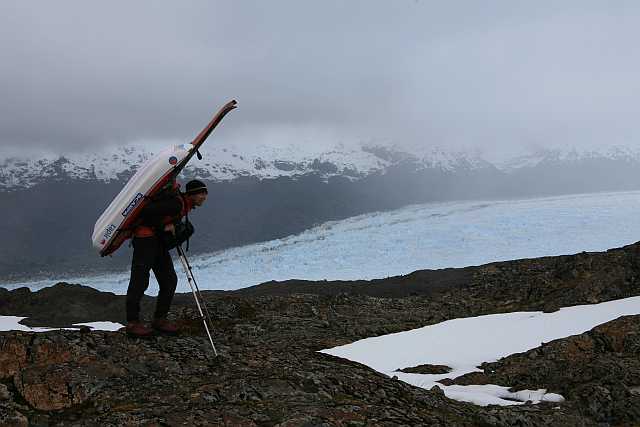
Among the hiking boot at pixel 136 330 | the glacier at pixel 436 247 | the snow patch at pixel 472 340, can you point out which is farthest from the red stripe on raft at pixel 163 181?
the glacier at pixel 436 247

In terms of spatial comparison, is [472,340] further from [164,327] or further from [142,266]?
[142,266]

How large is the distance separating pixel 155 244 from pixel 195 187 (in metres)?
0.84

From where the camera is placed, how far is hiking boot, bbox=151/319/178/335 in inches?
240

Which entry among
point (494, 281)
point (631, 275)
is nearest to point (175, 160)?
point (631, 275)

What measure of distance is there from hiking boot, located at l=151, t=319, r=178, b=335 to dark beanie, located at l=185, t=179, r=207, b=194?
168 cm

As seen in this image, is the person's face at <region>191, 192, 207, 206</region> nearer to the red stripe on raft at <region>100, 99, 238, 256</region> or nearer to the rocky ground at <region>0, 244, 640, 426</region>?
the red stripe on raft at <region>100, 99, 238, 256</region>

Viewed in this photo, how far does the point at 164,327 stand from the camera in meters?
6.07

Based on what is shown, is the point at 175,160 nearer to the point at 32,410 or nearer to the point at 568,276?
the point at 32,410

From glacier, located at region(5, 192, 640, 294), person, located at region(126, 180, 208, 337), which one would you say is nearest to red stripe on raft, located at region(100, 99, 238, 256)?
person, located at region(126, 180, 208, 337)

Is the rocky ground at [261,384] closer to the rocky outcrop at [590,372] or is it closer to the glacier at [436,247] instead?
the rocky outcrop at [590,372]

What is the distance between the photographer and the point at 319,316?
66.0 feet

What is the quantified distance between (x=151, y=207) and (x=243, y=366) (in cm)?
208

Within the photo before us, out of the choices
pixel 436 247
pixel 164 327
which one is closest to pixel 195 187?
pixel 164 327

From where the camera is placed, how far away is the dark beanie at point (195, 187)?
5.93 metres
